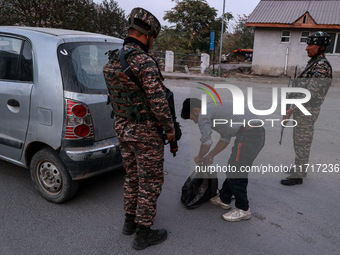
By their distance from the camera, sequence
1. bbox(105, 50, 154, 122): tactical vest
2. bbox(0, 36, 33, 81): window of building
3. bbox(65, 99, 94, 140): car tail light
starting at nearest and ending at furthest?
bbox(105, 50, 154, 122): tactical vest < bbox(65, 99, 94, 140): car tail light < bbox(0, 36, 33, 81): window of building

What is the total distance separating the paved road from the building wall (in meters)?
15.5

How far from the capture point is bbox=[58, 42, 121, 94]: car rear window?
2.96 metres

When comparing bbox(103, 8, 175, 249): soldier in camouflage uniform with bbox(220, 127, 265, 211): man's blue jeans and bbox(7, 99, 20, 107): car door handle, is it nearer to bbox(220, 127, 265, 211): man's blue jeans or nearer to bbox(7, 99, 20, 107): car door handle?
bbox(220, 127, 265, 211): man's blue jeans

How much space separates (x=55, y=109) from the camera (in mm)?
2953

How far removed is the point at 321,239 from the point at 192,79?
44.6 ft

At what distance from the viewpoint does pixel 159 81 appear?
231 centimetres

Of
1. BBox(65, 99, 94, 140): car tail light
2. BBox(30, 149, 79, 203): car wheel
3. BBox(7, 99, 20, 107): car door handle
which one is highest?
BBox(7, 99, 20, 107): car door handle

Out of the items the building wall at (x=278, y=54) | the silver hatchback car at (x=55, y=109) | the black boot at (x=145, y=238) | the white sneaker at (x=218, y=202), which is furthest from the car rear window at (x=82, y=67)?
the building wall at (x=278, y=54)

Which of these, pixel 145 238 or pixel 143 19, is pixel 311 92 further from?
pixel 145 238

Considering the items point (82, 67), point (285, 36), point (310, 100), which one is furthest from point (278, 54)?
point (82, 67)

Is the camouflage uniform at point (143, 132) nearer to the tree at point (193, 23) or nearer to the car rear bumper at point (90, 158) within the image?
the car rear bumper at point (90, 158)

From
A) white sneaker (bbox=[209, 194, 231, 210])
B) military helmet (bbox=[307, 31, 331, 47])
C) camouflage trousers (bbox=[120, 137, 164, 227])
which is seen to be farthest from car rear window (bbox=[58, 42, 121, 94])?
military helmet (bbox=[307, 31, 331, 47])

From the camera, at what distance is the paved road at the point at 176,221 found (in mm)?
2635

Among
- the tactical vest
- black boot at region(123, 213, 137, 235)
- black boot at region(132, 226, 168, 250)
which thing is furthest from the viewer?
black boot at region(123, 213, 137, 235)
